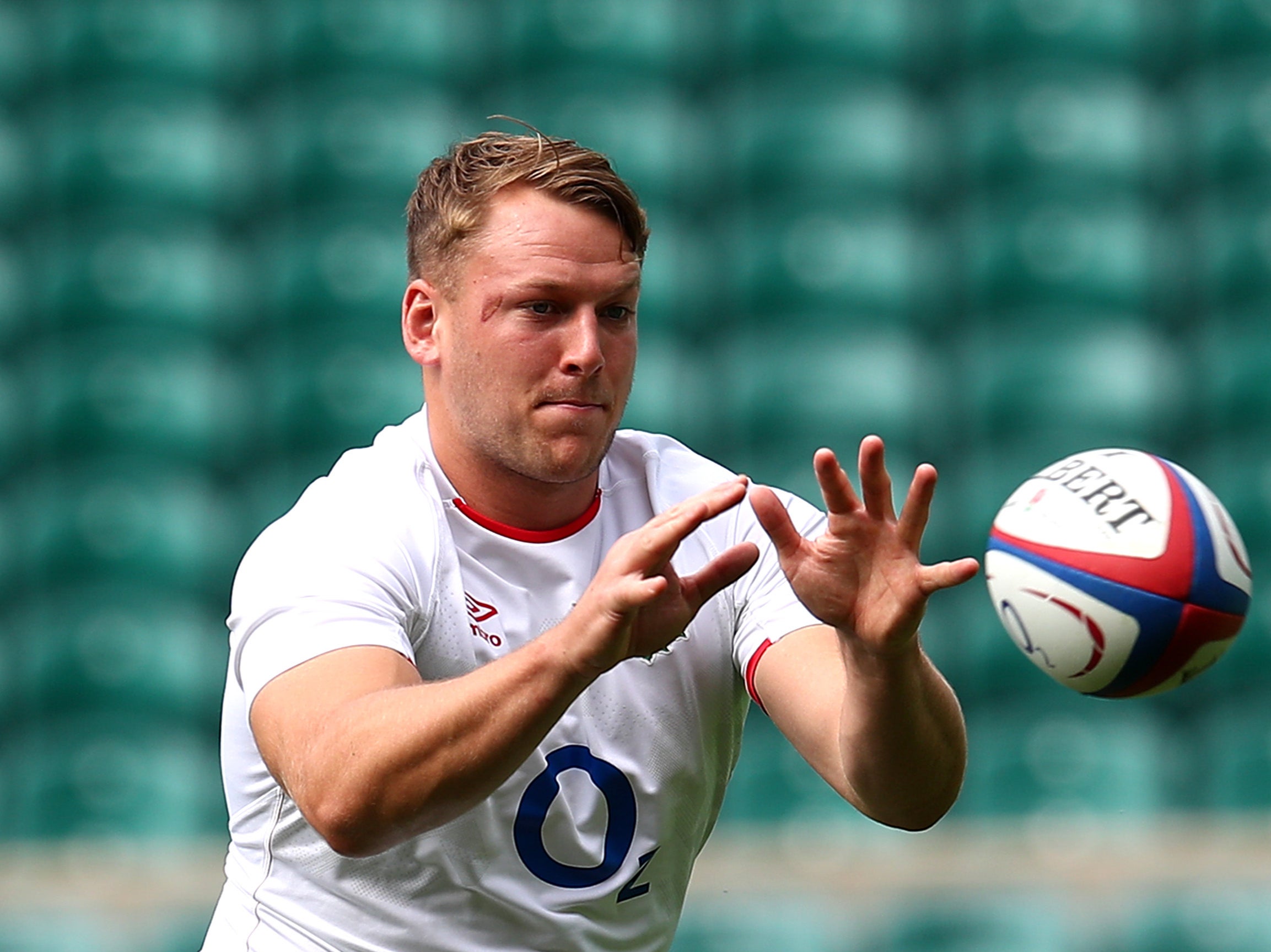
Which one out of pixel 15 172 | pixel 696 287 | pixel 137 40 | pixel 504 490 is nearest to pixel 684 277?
pixel 696 287

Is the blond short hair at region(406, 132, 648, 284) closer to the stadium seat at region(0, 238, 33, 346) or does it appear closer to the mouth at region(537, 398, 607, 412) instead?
the mouth at region(537, 398, 607, 412)

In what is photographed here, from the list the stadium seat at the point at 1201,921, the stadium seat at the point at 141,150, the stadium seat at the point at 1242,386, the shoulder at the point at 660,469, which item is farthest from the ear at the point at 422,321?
the stadium seat at the point at 1242,386

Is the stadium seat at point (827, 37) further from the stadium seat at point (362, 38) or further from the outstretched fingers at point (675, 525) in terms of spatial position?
the outstretched fingers at point (675, 525)

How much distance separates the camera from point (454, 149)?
3.51m

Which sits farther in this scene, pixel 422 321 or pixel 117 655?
pixel 117 655

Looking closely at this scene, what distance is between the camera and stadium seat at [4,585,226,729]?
7.27 metres

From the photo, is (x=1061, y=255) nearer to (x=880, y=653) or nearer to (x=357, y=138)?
(x=357, y=138)

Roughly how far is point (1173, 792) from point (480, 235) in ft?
16.3

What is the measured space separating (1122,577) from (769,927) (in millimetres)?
3068

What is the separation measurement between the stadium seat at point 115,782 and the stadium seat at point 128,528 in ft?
2.27

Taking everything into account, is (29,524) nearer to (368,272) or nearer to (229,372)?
(229,372)

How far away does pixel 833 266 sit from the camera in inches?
322

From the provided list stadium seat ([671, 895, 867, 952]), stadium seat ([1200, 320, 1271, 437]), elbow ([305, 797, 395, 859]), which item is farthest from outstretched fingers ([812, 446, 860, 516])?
stadium seat ([1200, 320, 1271, 437])

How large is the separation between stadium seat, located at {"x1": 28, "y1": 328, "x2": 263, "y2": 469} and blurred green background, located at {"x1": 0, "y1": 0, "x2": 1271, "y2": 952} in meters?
0.02
